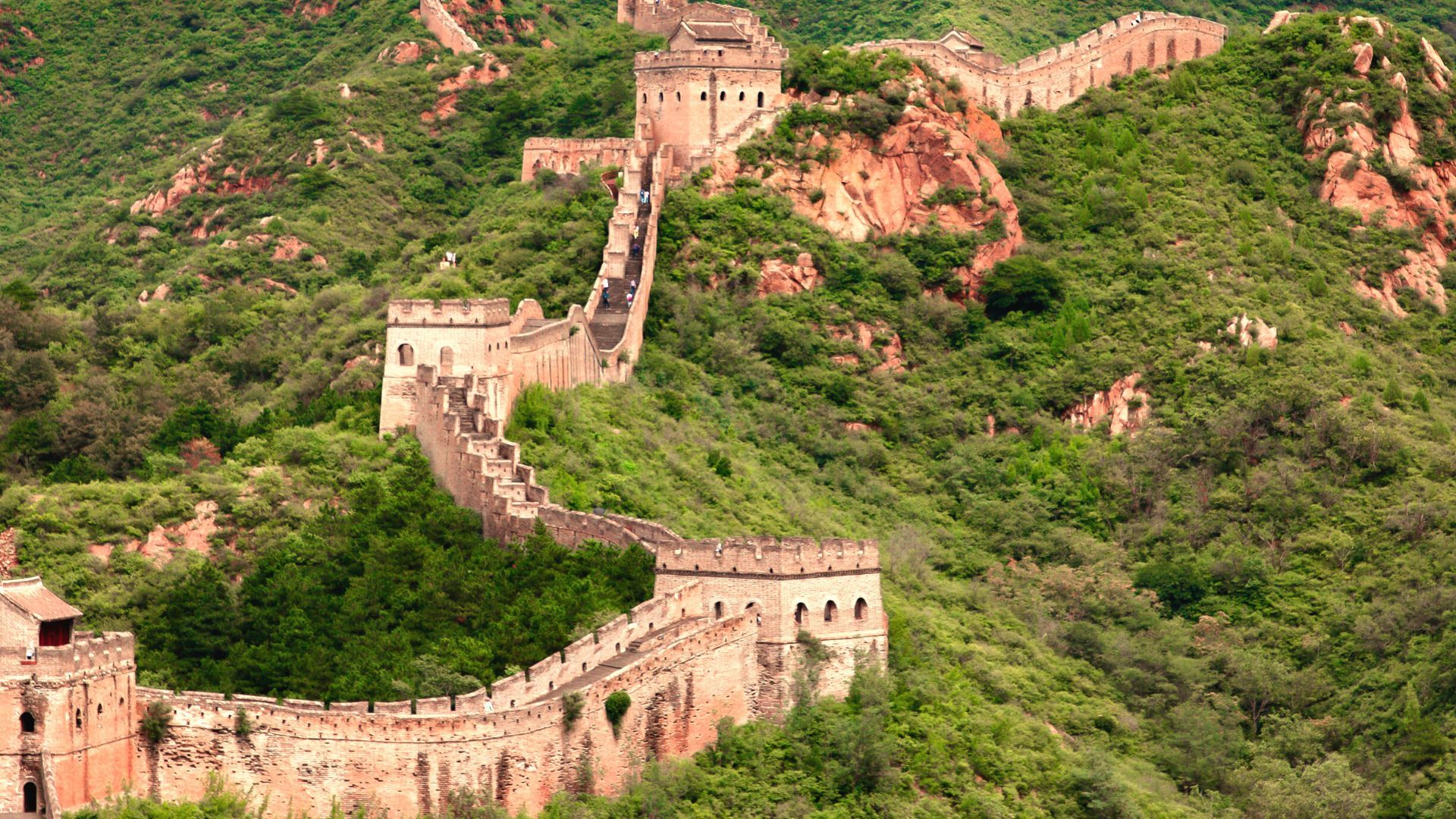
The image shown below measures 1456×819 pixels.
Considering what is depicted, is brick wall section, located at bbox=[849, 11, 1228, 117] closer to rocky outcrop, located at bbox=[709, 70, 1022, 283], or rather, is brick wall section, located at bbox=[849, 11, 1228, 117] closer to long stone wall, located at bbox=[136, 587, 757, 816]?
rocky outcrop, located at bbox=[709, 70, 1022, 283]

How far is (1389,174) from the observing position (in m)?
115

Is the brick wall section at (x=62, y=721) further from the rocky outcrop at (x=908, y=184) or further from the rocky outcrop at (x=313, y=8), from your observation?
the rocky outcrop at (x=313, y=8)

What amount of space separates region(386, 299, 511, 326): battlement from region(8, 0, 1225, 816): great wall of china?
0.05 meters

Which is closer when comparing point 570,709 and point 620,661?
point 570,709

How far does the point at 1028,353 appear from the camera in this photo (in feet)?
344

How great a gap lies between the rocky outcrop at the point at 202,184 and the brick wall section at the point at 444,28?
1039cm

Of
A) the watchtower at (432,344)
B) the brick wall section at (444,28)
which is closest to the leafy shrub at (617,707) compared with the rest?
the watchtower at (432,344)

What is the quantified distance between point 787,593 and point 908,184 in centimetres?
3241

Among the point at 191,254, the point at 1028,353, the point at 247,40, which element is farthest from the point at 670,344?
the point at 247,40

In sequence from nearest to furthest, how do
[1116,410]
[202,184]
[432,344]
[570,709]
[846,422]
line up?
[570,709]
[432,344]
[846,422]
[1116,410]
[202,184]

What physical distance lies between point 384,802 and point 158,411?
26.7 metres

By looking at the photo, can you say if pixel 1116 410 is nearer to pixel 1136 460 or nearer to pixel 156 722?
pixel 1136 460

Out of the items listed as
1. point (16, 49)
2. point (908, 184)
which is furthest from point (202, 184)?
point (16, 49)

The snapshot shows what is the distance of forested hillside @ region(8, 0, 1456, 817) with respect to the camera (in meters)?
78.0
